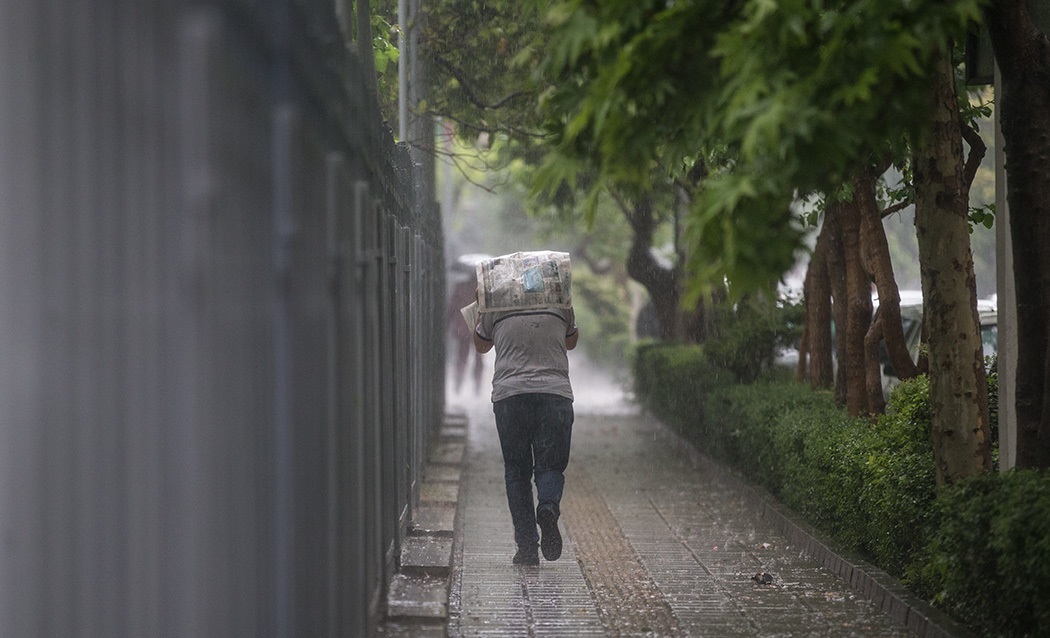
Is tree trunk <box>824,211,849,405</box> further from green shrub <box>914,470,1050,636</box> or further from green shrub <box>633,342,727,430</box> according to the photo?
green shrub <box>914,470,1050,636</box>

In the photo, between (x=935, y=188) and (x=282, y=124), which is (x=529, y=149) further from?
(x=282, y=124)

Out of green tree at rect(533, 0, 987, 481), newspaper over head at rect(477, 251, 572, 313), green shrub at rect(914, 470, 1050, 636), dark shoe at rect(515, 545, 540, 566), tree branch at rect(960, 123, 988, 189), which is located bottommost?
dark shoe at rect(515, 545, 540, 566)

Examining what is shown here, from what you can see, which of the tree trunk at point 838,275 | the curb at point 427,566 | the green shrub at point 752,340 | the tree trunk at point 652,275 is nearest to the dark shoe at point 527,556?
the curb at point 427,566

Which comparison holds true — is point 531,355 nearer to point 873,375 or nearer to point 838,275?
point 873,375

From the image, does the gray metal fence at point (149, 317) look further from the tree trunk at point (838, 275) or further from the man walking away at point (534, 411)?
the tree trunk at point (838, 275)

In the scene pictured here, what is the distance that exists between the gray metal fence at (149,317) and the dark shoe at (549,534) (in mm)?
4506

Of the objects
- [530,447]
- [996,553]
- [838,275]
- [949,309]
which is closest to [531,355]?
[530,447]

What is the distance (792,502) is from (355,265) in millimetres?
5932

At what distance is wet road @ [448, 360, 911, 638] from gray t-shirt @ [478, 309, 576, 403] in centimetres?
111

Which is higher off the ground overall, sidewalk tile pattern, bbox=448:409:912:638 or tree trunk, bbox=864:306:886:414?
tree trunk, bbox=864:306:886:414

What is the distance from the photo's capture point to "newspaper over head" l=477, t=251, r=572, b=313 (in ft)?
26.1

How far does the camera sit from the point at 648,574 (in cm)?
817

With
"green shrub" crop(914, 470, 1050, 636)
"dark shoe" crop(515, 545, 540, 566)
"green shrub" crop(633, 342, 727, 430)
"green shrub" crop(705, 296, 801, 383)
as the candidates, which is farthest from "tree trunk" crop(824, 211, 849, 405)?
"green shrub" crop(914, 470, 1050, 636)

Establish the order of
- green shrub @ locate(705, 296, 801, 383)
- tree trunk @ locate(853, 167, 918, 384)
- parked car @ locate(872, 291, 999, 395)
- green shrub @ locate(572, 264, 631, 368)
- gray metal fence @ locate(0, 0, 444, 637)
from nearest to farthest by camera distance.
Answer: gray metal fence @ locate(0, 0, 444, 637)
tree trunk @ locate(853, 167, 918, 384)
green shrub @ locate(705, 296, 801, 383)
parked car @ locate(872, 291, 999, 395)
green shrub @ locate(572, 264, 631, 368)
